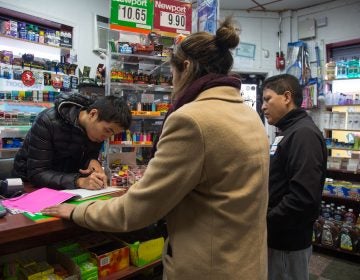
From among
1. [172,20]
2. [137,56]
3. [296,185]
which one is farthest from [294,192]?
[172,20]

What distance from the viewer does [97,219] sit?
1.12 metres

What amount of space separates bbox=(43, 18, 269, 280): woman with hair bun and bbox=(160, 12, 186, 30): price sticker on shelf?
8.51ft

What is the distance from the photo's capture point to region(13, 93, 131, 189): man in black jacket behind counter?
1878 millimetres

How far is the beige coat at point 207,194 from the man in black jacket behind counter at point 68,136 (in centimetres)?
81

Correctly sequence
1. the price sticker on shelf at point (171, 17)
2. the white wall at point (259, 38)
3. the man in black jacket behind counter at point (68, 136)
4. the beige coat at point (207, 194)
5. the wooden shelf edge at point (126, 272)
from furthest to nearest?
the white wall at point (259, 38)
the price sticker on shelf at point (171, 17)
the man in black jacket behind counter at point (68, 136)
the wooden shelf edge at point (126, 272)
the beige coat at point (207, 194)

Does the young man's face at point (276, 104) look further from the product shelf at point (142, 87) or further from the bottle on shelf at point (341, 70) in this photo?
the bottle on shelf at point (341, 70)

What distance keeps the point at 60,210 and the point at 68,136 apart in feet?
2.80

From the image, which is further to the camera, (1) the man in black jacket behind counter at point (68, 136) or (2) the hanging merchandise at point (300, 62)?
(2) the hanging merchandise at point (300, 62)

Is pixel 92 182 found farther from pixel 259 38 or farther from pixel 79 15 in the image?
pixel 259 38

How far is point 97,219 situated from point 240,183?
1.62 ft

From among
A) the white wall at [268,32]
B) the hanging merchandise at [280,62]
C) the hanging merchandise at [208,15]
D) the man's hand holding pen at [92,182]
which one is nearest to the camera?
the man's hand holding pen at [92,182]

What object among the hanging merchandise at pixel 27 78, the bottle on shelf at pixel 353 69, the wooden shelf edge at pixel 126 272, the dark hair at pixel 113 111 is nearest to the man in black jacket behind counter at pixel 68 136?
the dark hair at pixel 113 111

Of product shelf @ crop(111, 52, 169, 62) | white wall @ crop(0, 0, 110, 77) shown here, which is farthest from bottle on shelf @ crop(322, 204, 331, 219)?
white wall @ crop(0, 0, 110, 77)

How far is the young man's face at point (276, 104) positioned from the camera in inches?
86.7
